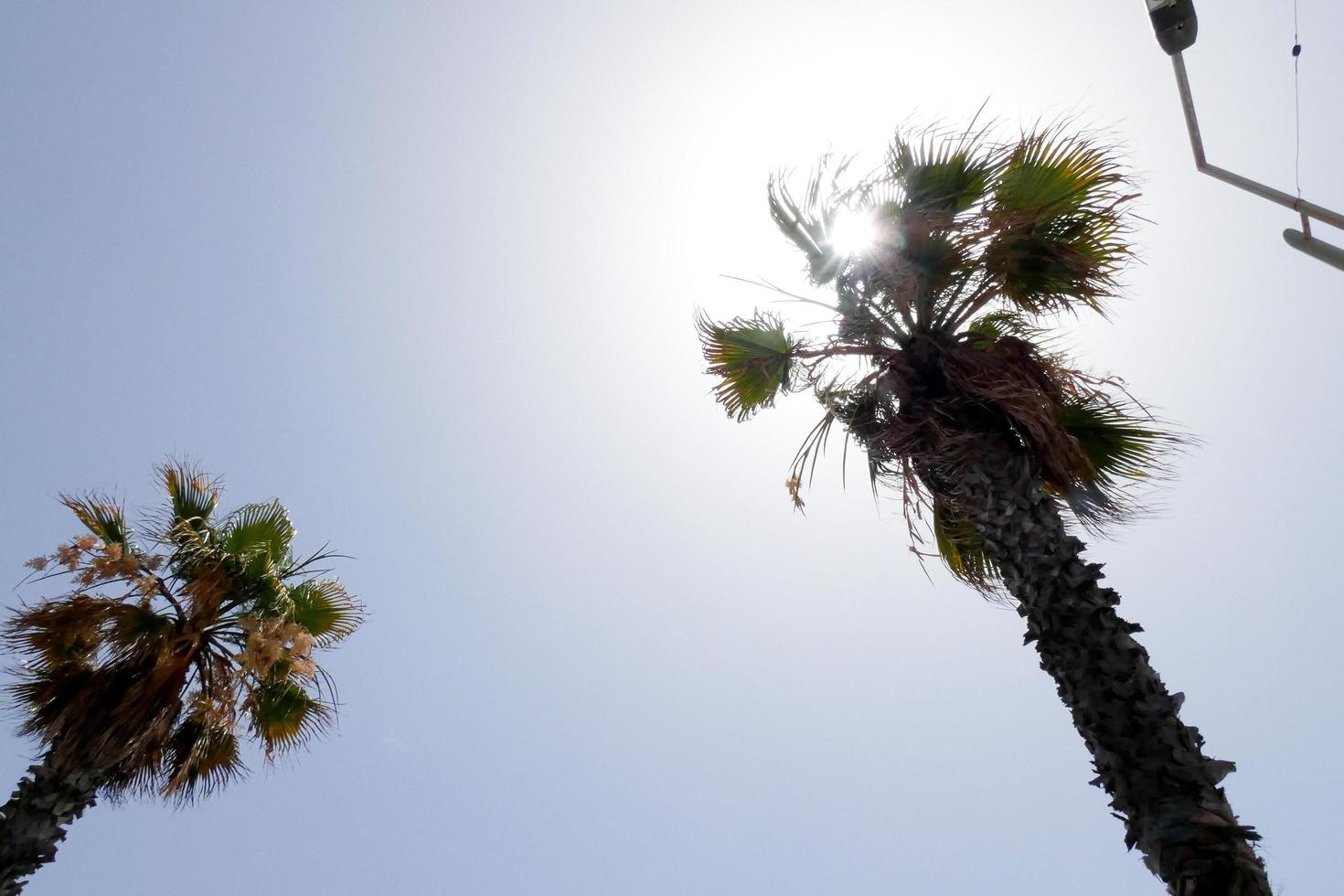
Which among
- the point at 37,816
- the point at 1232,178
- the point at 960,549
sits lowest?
the point at 37,816

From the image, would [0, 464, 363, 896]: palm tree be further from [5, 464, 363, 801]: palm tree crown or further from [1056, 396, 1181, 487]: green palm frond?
[1056, 396, 1181, 487]: green palm frond

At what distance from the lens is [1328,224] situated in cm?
452

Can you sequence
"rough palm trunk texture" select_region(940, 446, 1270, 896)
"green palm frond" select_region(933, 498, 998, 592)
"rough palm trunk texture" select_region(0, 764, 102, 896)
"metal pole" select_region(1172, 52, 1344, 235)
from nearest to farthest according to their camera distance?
"rough palm trunk texture" select_region(940, 446, 1270, 896) → "metal pole" select_region(1172, 52, 1344, 235) → "rough palm trunk texture" select_region(0, 764, 102, 896) → "green palm frond" select_region(933, 498, 998, 592)

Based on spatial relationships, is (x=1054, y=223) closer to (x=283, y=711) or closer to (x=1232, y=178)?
(x=1232, y=178)

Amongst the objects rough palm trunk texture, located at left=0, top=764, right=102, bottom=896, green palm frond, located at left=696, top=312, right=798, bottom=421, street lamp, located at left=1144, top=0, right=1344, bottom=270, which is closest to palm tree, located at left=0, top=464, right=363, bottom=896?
rough palm trunk texture, located at left=0, top=764, right=102, bottom=896

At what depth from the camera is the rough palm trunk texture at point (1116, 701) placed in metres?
3.32

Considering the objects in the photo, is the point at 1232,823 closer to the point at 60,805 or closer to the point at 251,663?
the point at 251,663

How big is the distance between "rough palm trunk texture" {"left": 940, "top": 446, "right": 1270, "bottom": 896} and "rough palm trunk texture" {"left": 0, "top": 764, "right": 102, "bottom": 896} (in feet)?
21.9

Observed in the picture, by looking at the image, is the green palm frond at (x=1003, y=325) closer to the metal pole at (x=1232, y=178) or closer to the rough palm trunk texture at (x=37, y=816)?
the metal pole at (x=1232, y=178)

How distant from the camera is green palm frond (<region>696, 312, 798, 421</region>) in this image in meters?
6.83

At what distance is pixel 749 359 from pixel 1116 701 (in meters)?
4.08

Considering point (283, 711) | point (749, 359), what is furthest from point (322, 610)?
A: point (749, 359)

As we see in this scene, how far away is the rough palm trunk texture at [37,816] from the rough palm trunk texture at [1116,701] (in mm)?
6665

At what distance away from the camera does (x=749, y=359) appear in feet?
23.1
